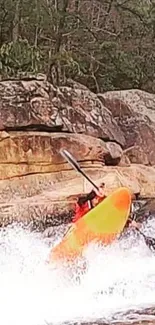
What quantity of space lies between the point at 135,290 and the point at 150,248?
152cm

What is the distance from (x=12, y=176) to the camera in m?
9.10

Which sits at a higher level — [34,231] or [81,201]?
[81,201]

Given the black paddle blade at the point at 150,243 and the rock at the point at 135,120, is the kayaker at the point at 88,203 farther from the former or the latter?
the rock at the point at 135,120

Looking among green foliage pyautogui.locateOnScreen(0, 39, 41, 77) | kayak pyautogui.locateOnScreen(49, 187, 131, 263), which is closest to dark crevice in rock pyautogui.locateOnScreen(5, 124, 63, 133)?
green foliage pyautogui.locateOnScreen(0, 39, 41, 77)

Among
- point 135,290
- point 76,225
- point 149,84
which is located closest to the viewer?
point 135,290

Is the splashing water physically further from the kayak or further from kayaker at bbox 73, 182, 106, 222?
kayaker at bbox 73, 182, 106, 222

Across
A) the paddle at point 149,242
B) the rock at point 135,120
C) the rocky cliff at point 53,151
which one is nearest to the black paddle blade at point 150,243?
the paddle at point 149,242

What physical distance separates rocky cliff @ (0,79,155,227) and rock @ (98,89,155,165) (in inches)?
2.9

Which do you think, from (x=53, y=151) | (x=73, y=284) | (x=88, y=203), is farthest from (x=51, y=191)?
(x=73, y=284)

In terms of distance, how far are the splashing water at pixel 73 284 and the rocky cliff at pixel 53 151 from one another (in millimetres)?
984

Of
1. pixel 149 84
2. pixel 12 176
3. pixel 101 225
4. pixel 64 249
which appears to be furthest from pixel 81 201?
pixel 149 84

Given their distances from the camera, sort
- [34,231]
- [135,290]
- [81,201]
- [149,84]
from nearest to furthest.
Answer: [135,290] → [81,201] → [34,231] → [149,84]

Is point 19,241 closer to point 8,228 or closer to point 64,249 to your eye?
point 8,228

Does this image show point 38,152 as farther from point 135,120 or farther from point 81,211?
point 135,120
